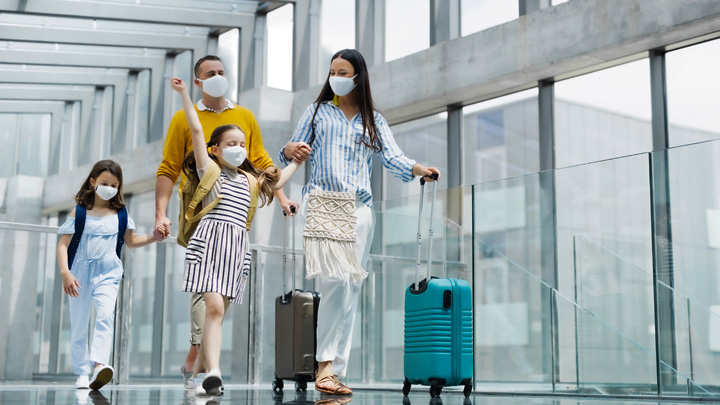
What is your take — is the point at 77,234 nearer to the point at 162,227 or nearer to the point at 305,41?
the point at 162,227

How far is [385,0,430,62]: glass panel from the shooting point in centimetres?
988

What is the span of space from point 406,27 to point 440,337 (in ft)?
21.6

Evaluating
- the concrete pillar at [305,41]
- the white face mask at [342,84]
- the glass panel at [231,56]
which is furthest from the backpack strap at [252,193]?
the glass panel at [231,56]

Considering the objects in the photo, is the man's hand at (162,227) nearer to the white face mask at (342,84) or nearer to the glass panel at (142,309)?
the white face mask at (342,84)

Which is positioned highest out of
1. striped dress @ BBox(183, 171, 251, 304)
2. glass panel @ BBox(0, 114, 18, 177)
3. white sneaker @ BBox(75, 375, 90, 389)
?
glass panel @ BBox(0, 114, 18, 177)

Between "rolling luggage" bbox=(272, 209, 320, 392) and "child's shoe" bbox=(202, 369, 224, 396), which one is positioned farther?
"rolling luggage" bbox=(272, 209, 320, 392)

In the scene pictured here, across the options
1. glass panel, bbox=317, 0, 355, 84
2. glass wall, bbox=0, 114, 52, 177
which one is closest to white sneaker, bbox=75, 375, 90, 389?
glass panel, bbox=317, 0, 355, 84

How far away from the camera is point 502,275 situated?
5.54 m

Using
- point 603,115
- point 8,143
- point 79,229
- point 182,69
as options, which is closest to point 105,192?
point 79,229

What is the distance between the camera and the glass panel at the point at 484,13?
891cm

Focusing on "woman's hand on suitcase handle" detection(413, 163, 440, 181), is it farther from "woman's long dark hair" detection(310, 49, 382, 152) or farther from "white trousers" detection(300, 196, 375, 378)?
"white trousers" detection(300, 196, 375, 378)

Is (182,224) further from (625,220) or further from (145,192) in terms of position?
(145,192)

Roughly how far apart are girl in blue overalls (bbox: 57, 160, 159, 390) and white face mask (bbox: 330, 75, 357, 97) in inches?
55.1

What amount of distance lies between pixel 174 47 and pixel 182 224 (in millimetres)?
8881
